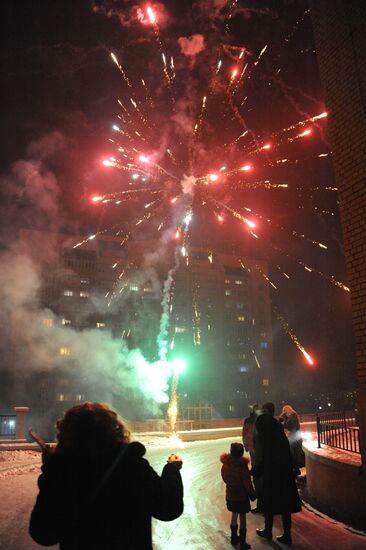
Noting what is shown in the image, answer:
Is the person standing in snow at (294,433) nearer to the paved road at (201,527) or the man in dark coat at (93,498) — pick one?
the paved road at (201,527)

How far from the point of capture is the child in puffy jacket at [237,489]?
5609 millimetres

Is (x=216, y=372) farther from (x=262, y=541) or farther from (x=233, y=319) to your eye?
(x=262, y=541)

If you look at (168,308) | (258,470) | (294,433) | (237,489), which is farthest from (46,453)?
(168,308)

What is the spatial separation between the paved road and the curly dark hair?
3995 mm

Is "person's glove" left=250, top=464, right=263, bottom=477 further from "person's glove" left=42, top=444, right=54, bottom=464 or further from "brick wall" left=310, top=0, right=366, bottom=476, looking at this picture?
"person's glove" left=42, top=444, right=54, bottom=464

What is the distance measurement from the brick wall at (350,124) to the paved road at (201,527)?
1.18 m

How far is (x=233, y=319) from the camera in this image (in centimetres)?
6122

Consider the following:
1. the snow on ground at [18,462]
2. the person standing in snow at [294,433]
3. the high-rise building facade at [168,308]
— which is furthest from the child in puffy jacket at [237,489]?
the high-rise building facade at [168,308]

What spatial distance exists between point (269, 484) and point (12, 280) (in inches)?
1207

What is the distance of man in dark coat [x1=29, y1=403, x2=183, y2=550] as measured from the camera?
226 centimetres

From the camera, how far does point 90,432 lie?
7.91 feet

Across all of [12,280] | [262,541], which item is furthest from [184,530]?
[12,280]

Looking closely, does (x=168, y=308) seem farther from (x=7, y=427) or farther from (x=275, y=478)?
(x=275, y=478)

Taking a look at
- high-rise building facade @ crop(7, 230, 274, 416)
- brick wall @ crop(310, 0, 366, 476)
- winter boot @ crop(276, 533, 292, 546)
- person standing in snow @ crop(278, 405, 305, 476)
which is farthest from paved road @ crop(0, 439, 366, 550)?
high-rise building facade @ crop(7, 230, 274, 416)
